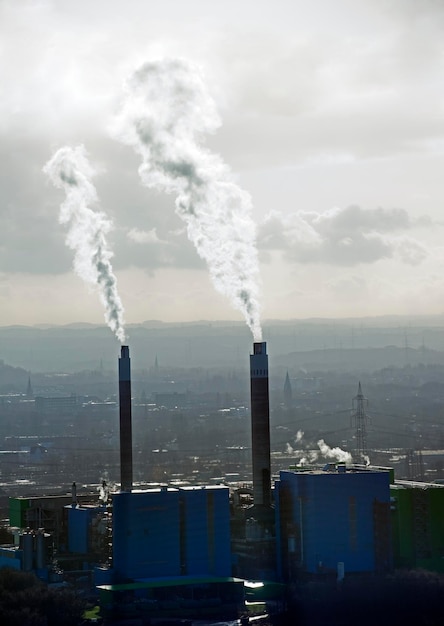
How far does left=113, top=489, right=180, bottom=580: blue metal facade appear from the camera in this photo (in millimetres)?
26797

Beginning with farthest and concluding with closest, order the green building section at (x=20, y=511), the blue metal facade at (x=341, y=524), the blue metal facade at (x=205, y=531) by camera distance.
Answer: the green building section at (x=20, y=511) < the blue metal facade at (x=341, y=524) < the blue metal facade at (x=205, y=531)

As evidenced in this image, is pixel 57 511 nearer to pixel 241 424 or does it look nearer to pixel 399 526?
pixel 399 526

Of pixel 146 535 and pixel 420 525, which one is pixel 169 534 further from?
pixel 420 525

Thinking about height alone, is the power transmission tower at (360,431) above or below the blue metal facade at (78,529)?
above

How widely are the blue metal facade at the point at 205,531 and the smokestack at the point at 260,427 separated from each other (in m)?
2.12

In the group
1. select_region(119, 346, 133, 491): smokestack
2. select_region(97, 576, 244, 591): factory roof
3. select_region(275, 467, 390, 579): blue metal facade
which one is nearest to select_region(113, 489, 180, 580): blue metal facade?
select_region(97, 576, 244, 591): factory roof

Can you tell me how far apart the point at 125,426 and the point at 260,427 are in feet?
13.7

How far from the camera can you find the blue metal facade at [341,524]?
2717 cm

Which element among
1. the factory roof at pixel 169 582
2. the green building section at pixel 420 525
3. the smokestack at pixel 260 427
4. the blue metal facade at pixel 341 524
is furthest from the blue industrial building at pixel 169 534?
the green building section at pixel 420 525

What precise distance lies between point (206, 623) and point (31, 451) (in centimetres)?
6118

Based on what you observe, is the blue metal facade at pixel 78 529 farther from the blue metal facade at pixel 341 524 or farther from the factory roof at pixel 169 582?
the blue metal facade at pixel 341 524

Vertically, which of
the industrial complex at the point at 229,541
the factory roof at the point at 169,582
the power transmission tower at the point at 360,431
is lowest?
the factory roof at the point at 169,582

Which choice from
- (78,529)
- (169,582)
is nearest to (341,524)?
(169,582)

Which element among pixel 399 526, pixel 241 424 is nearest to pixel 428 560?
pixel 399 526
